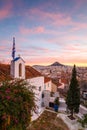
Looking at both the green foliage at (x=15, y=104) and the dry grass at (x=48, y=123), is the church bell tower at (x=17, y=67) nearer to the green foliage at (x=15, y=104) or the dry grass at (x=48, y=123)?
the dry grass at (x=48, y=123)

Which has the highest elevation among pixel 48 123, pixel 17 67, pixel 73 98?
pixel 17 67

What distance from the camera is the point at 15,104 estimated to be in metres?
10.2

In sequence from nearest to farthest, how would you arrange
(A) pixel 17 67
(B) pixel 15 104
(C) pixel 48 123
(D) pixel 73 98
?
1. (B) pixel 15 104
2. (A) pixel 17 67
3. (C) pixel 48 123
4. (D) pixel 73 98

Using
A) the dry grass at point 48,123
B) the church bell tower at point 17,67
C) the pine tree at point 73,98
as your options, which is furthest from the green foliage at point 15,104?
the pine tree at point 73,98

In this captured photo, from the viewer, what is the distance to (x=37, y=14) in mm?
18891

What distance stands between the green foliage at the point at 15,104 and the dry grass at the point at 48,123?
8.50 meters

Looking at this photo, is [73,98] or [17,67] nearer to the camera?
[17,67]

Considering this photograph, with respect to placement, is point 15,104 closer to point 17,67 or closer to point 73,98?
point 17,67

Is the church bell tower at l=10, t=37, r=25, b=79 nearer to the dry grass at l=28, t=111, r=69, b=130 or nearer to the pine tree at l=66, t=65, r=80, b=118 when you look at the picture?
the dry grass at l=28, t=111, r=69, b=130

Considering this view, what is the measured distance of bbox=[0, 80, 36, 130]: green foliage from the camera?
967 centimetres

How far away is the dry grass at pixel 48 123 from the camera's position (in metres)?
20.4

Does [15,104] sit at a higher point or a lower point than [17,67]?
lower

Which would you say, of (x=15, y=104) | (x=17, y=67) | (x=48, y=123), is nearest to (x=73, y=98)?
(x=48, y=123)

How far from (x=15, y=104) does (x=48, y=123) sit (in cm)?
1264
